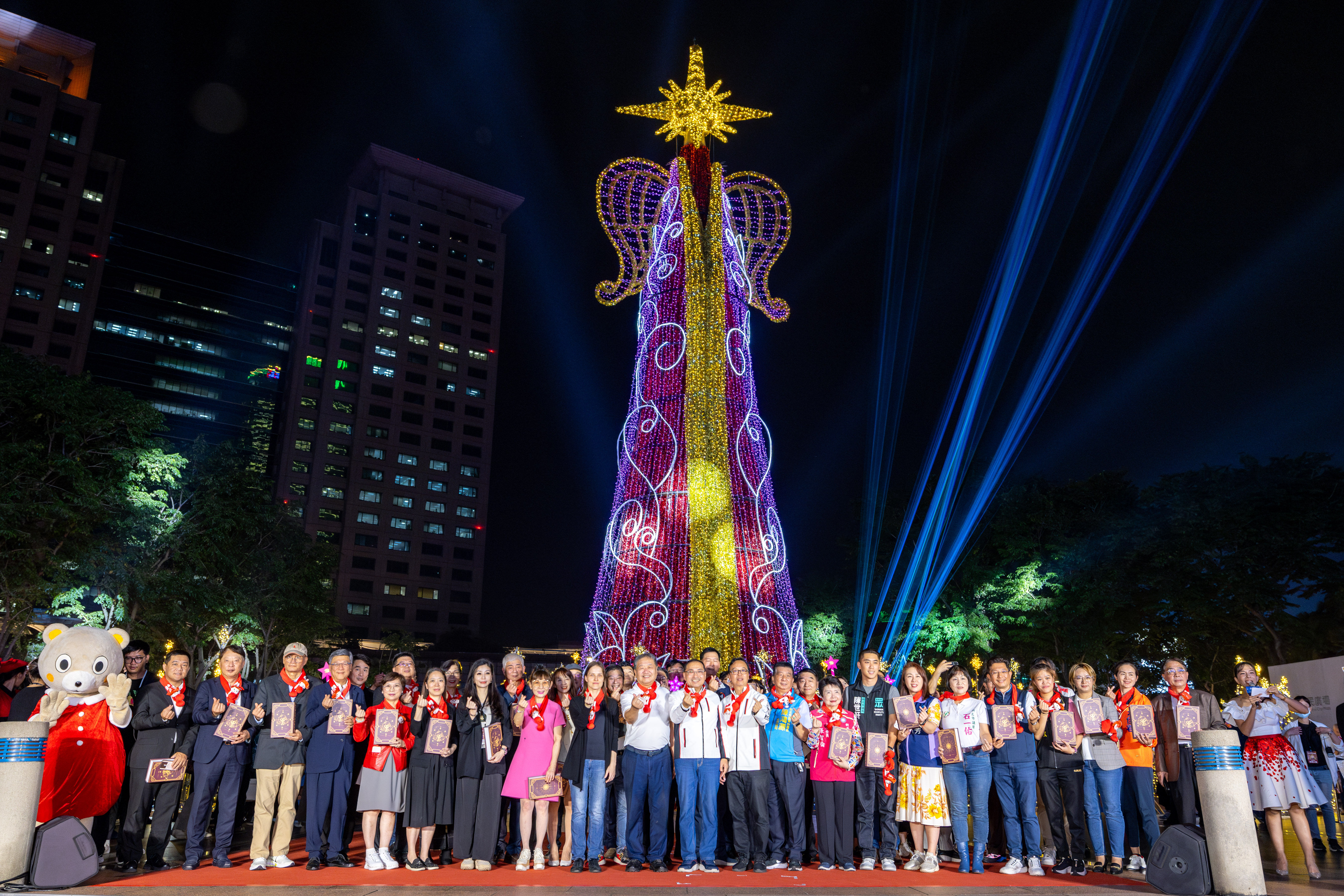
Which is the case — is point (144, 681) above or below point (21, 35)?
below

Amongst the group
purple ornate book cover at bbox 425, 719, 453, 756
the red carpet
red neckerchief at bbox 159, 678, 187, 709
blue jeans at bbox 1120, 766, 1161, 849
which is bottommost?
the red carpet

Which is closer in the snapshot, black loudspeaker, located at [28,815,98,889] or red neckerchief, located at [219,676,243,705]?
black loudspeaker, located at [28,815,98,889]

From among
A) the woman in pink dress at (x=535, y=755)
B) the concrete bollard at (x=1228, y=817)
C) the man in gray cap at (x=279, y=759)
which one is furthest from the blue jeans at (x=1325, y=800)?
the man in gray cap at (x=279, y=759)

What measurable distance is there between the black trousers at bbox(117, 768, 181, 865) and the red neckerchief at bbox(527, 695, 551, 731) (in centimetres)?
297

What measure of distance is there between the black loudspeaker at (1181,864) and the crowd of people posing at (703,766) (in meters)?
1.10

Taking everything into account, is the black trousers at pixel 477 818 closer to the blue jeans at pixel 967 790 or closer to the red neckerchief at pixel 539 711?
the red neckerchief at pixel 539 711

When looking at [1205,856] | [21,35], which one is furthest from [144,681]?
[21,35]

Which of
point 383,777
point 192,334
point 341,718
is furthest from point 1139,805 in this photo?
point 192,334

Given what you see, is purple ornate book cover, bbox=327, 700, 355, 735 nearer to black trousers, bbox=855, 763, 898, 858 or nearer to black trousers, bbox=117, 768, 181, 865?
black trousers, bbox=117, 768, 181, 865

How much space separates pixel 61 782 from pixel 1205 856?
28.7ft

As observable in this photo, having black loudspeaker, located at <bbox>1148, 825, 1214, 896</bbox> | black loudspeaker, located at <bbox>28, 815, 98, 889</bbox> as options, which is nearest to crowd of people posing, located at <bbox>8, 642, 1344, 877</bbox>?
black loudspeaker, located at <bbox>28, 815, 98, 889</bbox>

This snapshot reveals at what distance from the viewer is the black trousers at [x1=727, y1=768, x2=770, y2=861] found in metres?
7.48

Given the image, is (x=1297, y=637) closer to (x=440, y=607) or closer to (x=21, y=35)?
(x=440, y=607)

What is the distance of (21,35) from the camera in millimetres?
58875
